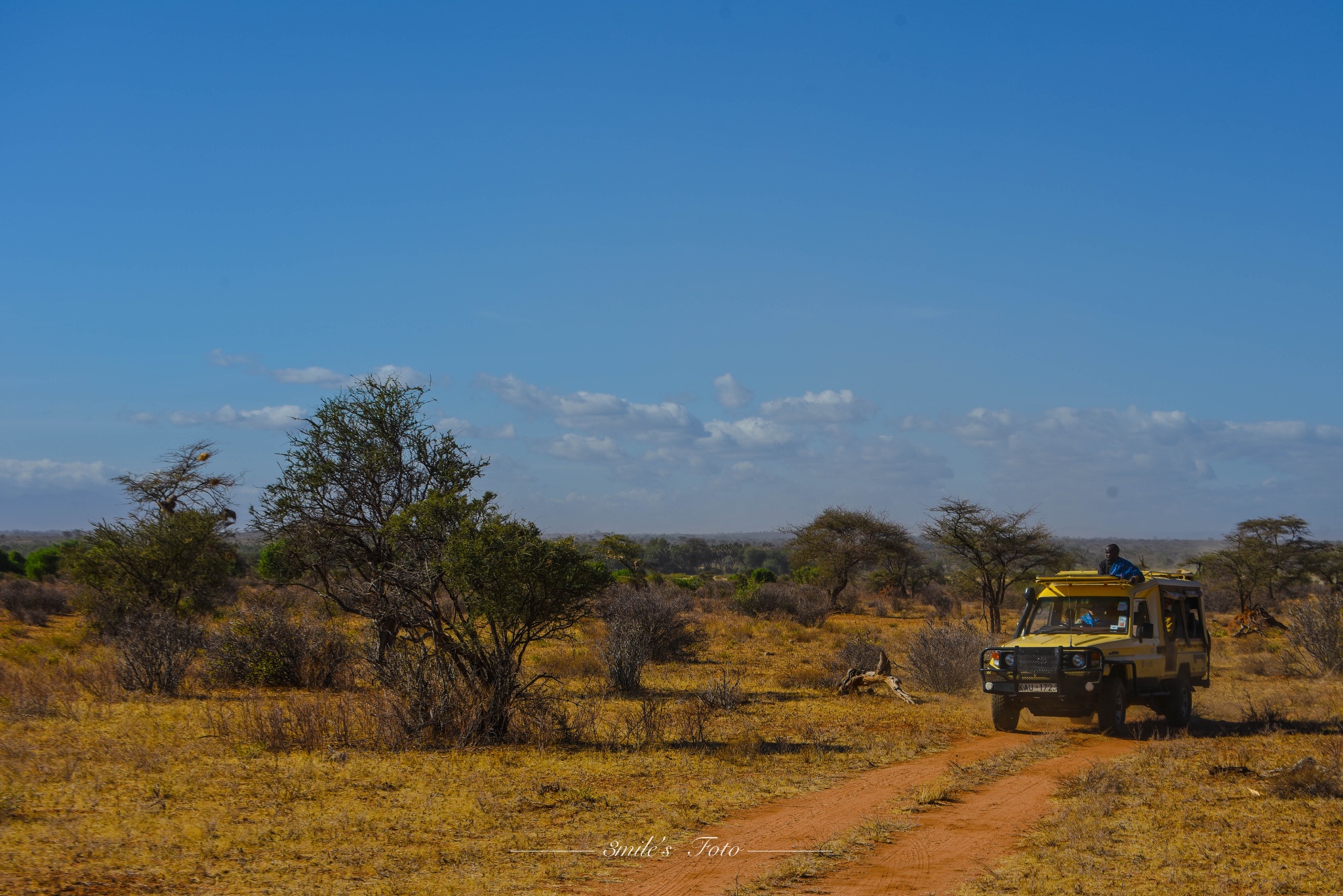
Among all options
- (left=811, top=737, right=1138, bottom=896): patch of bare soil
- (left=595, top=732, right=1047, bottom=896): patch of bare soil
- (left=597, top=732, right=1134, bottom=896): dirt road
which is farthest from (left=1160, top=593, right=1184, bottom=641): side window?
(left=811, top=737, right=1138, bottom=896): patch of bare soil

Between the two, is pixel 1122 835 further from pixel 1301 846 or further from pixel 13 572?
pixel 13 572

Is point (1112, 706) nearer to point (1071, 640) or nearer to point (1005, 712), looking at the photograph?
point (1071, 640)

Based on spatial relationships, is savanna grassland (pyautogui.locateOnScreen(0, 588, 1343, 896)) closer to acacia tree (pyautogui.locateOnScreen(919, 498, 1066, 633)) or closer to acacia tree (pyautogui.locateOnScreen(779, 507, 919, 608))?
acacia tree (pyautogui.locateOnScreen(919, 498, 1066, 633))

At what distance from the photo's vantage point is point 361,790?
982 cm

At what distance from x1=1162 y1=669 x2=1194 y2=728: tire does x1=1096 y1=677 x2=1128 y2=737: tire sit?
1.06 m

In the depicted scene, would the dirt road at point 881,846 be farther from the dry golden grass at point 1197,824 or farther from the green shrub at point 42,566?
the green shrub at point 42,566

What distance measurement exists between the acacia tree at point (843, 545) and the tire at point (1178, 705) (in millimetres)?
29544

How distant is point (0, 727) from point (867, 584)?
5049 cm

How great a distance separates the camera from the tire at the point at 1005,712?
556 inches

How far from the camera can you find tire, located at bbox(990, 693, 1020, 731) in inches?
556

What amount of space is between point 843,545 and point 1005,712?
31055mm

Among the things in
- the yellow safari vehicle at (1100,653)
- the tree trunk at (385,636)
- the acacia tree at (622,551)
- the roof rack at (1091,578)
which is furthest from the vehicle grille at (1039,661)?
the acacia tree at (622,551)

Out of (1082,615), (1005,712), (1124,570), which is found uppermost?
(1124,570)

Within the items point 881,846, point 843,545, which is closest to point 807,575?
point 843,545
